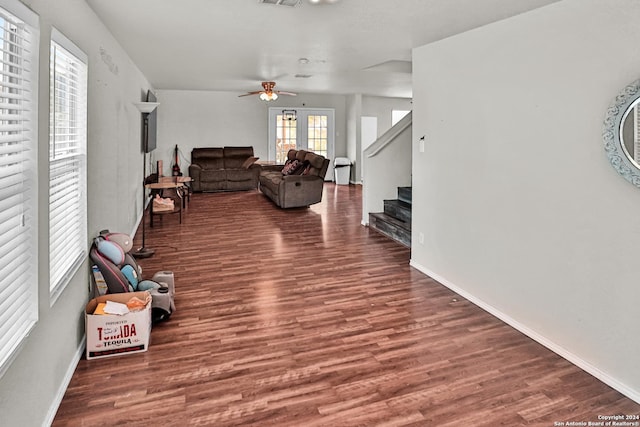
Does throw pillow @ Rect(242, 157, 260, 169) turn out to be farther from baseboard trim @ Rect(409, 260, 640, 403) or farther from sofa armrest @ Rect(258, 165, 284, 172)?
baseboard trim @ Rect(409, 260, 640, 403)

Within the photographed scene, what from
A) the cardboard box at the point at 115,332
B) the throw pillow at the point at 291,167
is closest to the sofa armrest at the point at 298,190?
the throw pillow at the point at 291,167

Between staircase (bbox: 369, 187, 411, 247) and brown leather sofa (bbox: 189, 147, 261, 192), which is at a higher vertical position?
brown leather sofa (bbox: 189, 147, 261, 192)

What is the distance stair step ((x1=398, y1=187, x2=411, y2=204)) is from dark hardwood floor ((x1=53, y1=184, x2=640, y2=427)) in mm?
1903

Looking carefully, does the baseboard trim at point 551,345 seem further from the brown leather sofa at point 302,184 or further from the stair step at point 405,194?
the brown leather sofa at point 302,184

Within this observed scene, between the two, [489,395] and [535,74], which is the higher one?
[535,74]

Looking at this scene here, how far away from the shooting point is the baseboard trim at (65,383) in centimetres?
200

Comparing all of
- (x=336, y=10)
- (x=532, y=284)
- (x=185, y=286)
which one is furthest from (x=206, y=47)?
(x=532, y=284)

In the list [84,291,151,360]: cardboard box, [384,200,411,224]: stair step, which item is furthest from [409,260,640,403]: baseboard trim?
[84,291,151,360]: cardboard box

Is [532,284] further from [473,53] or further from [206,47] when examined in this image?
[206,47]

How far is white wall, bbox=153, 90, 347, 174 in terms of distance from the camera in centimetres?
1070

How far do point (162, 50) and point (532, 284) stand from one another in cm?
447

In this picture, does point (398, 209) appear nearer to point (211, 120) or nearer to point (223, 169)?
point (223, 169)

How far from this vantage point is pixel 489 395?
2.25 metres

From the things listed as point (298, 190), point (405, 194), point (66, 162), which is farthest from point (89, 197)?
point (298, 190)
